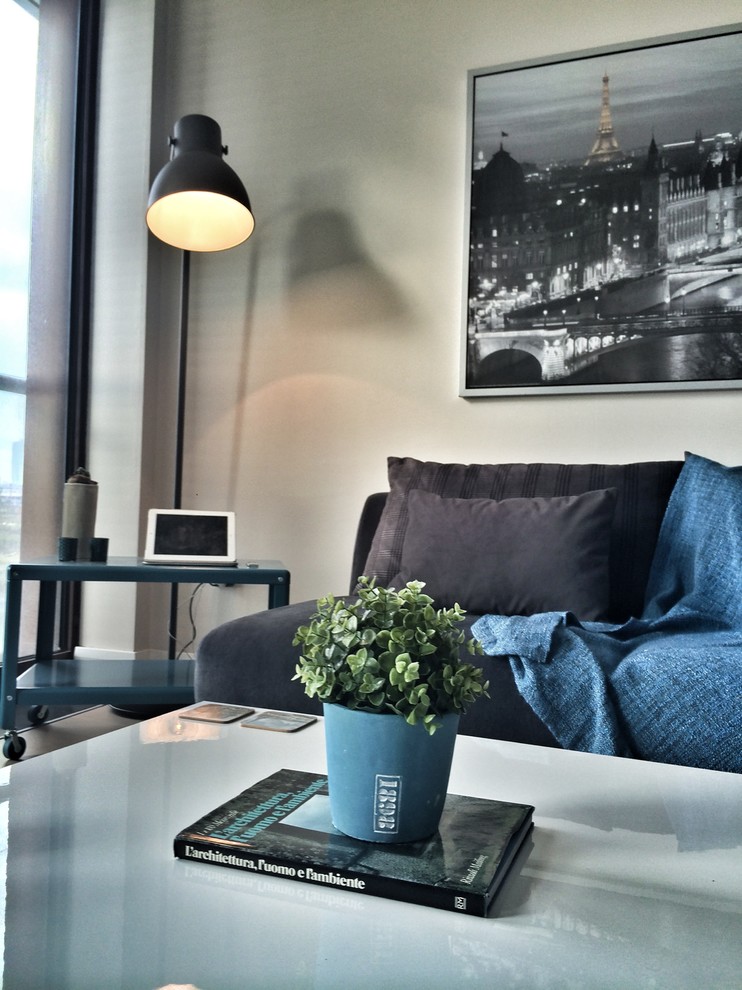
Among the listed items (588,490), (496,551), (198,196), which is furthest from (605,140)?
(496,551)

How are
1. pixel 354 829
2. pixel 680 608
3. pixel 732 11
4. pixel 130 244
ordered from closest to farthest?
pixel 354 829
pixel 680 608
pixel 732 11
pixel 130 244

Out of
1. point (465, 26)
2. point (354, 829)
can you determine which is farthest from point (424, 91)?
point (354, 829)

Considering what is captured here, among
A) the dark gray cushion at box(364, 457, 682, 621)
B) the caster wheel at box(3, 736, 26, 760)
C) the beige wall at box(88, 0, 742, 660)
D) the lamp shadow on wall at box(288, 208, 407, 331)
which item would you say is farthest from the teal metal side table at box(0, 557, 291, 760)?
the lamp shadow on wall at box(288, 208, 407, 331)

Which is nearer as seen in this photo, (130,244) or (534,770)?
(534,770)

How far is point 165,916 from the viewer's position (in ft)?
1.90

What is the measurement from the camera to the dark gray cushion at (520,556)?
189 centimetres

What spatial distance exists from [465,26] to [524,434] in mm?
1397

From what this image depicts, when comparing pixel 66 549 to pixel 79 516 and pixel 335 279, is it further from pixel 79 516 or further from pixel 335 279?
pixel 335 279

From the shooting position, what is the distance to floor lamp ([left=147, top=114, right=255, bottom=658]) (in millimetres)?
2426

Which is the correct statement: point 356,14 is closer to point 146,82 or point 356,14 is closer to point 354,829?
point 146,82

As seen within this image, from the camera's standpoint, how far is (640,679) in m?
1.37

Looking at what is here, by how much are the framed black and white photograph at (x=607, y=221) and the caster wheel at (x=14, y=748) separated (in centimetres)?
165

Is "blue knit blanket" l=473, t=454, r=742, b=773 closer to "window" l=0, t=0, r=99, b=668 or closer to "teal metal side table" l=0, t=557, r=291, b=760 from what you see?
"teal metal side table" l=0, t=557, r=291, b=760

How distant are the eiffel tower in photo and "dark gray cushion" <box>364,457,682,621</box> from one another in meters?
1.02
